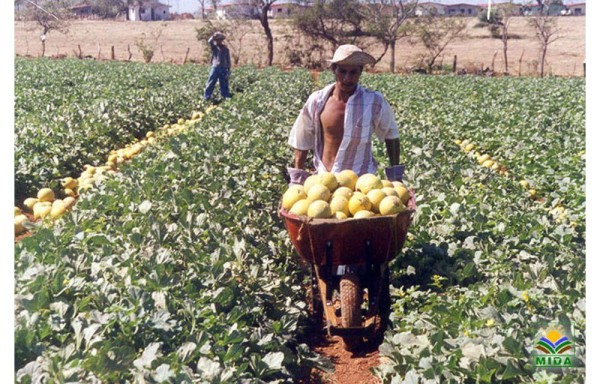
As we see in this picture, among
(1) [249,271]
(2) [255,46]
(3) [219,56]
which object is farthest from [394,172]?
(2) [255,46]

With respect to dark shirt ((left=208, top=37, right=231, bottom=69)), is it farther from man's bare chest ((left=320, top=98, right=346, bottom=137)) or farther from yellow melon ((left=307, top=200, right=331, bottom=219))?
yellow melon ((left=307, top=200, right=331, bottom=219))

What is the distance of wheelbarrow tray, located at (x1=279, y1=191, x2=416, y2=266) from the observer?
13.2 feet

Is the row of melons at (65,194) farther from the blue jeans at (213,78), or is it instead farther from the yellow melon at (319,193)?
the blue jeans at (213,78)

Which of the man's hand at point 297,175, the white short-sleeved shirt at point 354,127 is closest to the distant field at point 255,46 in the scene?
the white short-sleeved shirt at point 354,127

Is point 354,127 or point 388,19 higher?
point 388,19

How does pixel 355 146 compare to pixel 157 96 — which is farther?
pixel 157 96

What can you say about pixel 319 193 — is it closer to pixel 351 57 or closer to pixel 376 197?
pixel 376 197

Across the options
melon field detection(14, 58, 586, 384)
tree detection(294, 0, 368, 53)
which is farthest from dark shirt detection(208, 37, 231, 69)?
tree detection(294, 0, 368, 53)

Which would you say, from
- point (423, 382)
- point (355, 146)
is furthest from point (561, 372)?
point (355, 146)

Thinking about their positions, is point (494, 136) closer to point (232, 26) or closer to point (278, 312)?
point (278, 312)

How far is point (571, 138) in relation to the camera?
34.4 ft

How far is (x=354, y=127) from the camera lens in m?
4.90

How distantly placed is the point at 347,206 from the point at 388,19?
Answer: 42.3 m

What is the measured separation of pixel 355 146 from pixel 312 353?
1.68 m
